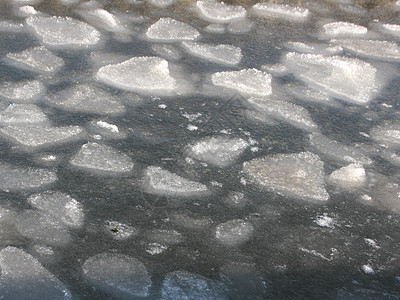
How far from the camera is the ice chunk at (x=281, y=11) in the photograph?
146 inches

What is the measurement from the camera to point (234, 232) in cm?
184

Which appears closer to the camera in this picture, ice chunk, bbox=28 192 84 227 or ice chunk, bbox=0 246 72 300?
ice chunk, bbox=0 246 72 300

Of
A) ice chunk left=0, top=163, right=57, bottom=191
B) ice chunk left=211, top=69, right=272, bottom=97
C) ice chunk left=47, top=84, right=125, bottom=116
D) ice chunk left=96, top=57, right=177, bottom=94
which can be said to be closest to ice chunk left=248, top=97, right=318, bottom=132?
ice chunk left=211, top=69, right=272, bottom=97

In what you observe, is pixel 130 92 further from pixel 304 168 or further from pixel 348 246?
pixel 348 246

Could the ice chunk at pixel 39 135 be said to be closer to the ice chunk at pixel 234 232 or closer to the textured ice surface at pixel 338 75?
the ice chunk at pixel 234 232

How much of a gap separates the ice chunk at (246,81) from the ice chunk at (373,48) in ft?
2.49

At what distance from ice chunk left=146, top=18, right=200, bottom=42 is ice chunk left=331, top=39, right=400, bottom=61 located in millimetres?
846

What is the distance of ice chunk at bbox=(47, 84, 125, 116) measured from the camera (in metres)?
2.46

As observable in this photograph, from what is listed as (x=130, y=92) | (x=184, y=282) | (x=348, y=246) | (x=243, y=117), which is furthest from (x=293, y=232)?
(x=130, y=92)

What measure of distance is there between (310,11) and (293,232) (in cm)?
235

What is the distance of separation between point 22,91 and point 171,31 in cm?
106

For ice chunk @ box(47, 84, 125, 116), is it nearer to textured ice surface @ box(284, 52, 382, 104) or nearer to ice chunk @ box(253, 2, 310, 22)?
textured ice surface @ box(284, 52, 382, 104)

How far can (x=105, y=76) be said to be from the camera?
2725mm

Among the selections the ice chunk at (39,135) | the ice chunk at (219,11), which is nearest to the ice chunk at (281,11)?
the ice chunk at (219,11)
